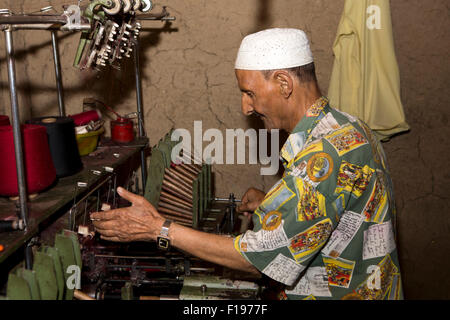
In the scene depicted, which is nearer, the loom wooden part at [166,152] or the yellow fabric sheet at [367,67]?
the loom wooden part at [166,152]

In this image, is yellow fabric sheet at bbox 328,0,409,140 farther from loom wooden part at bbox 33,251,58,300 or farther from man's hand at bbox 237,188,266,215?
loom wooden part at bbox 33,251,58,300

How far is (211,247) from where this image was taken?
1357 millimetres

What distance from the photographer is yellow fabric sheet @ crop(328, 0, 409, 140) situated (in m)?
2.34

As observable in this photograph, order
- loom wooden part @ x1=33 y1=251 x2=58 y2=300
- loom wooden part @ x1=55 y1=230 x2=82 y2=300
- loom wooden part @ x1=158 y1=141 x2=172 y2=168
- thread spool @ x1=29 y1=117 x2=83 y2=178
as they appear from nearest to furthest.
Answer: loom wooden part @ x1=33 y1=251 x2=58 y2=300, loom wooden part @ x1=55 y1=230 x2=82 y2=300, thread spool @ x1=29 y1=117 x2=83 y2=178, loom wooden part @ x1=158 y1=141 x2=172 y2=168

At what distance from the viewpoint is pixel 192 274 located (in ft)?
5.56

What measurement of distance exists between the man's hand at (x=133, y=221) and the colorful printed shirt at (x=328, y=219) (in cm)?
29

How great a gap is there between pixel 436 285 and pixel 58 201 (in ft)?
8.57

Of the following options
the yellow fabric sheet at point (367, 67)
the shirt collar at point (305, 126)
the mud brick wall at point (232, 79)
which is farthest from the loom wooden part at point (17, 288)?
the yellow fabric sheet at point (367, 67)

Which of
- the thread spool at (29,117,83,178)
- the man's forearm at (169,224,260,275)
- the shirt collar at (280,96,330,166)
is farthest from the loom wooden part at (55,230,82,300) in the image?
the shirt collar at (280,96,330,166)

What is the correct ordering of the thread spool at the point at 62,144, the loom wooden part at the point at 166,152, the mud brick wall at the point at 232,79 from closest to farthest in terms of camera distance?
1. the thread spool at the point at 62,144
2. the loom wooden part at the point at 166,152
3. the mud brick wall at the point at 232,79

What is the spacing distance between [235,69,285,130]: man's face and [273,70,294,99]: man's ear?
13 mm

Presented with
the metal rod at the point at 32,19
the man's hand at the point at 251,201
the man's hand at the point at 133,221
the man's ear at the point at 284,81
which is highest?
the metal rod at the point at 32,19

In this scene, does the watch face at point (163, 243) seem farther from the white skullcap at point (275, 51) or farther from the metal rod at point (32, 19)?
the metal rod at point (32, 19)

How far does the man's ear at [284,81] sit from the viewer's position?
140cm
